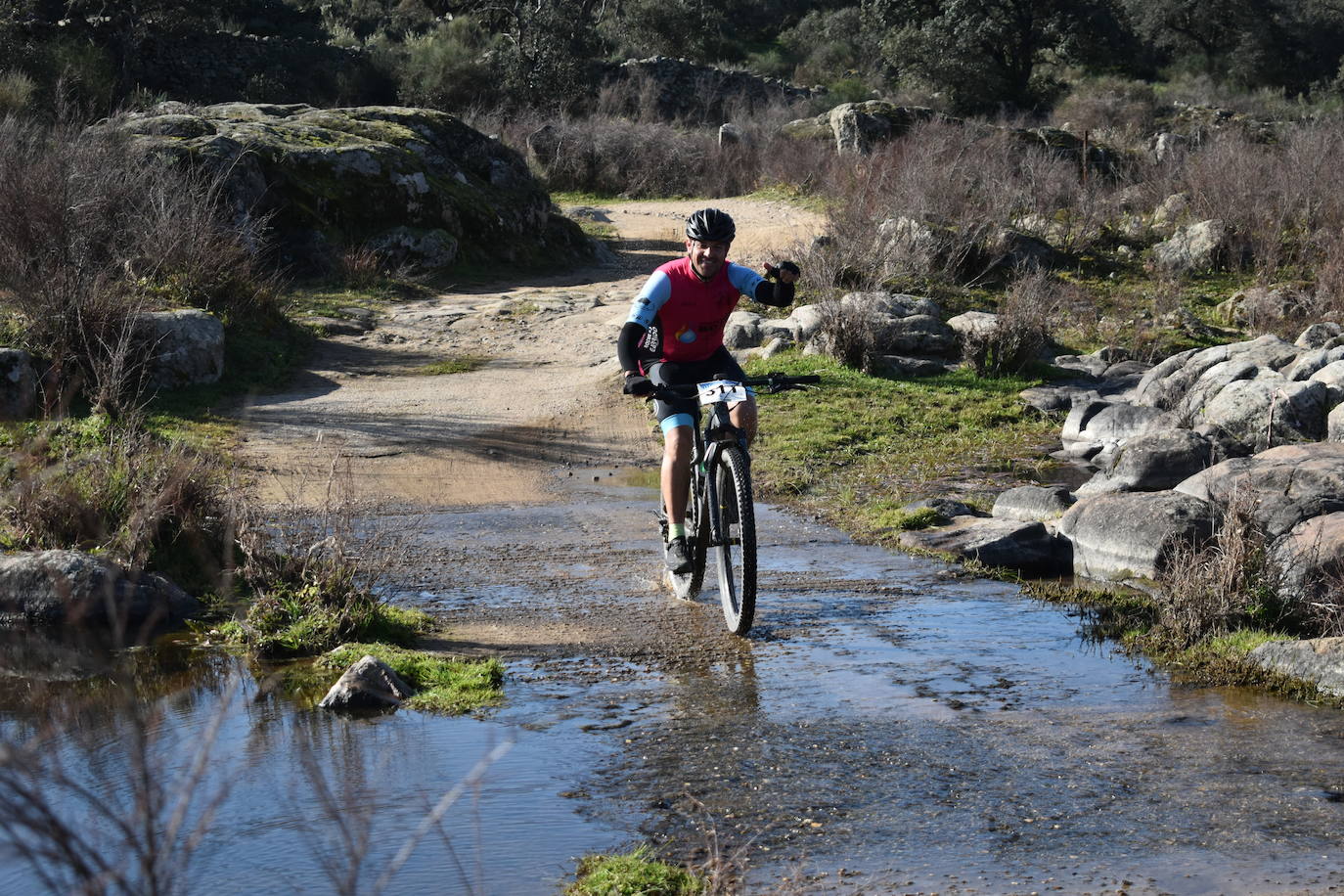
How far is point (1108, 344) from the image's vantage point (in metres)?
14.7

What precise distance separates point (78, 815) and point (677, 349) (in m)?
3.38

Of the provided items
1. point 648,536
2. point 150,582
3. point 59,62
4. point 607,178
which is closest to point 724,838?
point 150,582

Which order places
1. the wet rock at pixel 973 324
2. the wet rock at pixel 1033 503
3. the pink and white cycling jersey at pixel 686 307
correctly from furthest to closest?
1. the wet rock at pixel 973 324
2. the wet rock at pixel 1033 503
3. the pink and white cycling jersey at pixel 686 307

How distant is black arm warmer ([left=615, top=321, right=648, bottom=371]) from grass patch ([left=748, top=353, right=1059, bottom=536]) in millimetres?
2773

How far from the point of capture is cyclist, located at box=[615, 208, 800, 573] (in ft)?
20.6

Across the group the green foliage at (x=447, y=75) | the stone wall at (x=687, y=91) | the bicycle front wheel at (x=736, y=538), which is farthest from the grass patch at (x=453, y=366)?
the stone wall at (x=687, y=91)

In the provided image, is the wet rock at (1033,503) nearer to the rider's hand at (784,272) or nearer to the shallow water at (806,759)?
the shallow water at (806,759)

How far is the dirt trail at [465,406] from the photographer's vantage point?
10.1 m

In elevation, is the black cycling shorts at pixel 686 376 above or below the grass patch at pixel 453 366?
above

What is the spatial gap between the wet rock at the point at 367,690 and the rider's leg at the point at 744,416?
188cm

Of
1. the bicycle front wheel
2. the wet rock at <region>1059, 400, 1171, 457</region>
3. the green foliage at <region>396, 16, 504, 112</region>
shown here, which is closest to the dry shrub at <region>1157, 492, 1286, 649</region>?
the bicycle front wheel

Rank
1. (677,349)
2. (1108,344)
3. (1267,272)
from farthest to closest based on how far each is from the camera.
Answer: (1267,272), (1108,344), (677,349)

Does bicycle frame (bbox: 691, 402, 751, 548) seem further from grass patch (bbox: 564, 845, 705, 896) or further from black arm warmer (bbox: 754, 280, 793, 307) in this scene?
grass patch (bbox: 564, 845, 705, 896)

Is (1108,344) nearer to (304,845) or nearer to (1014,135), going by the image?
(1014,135)
